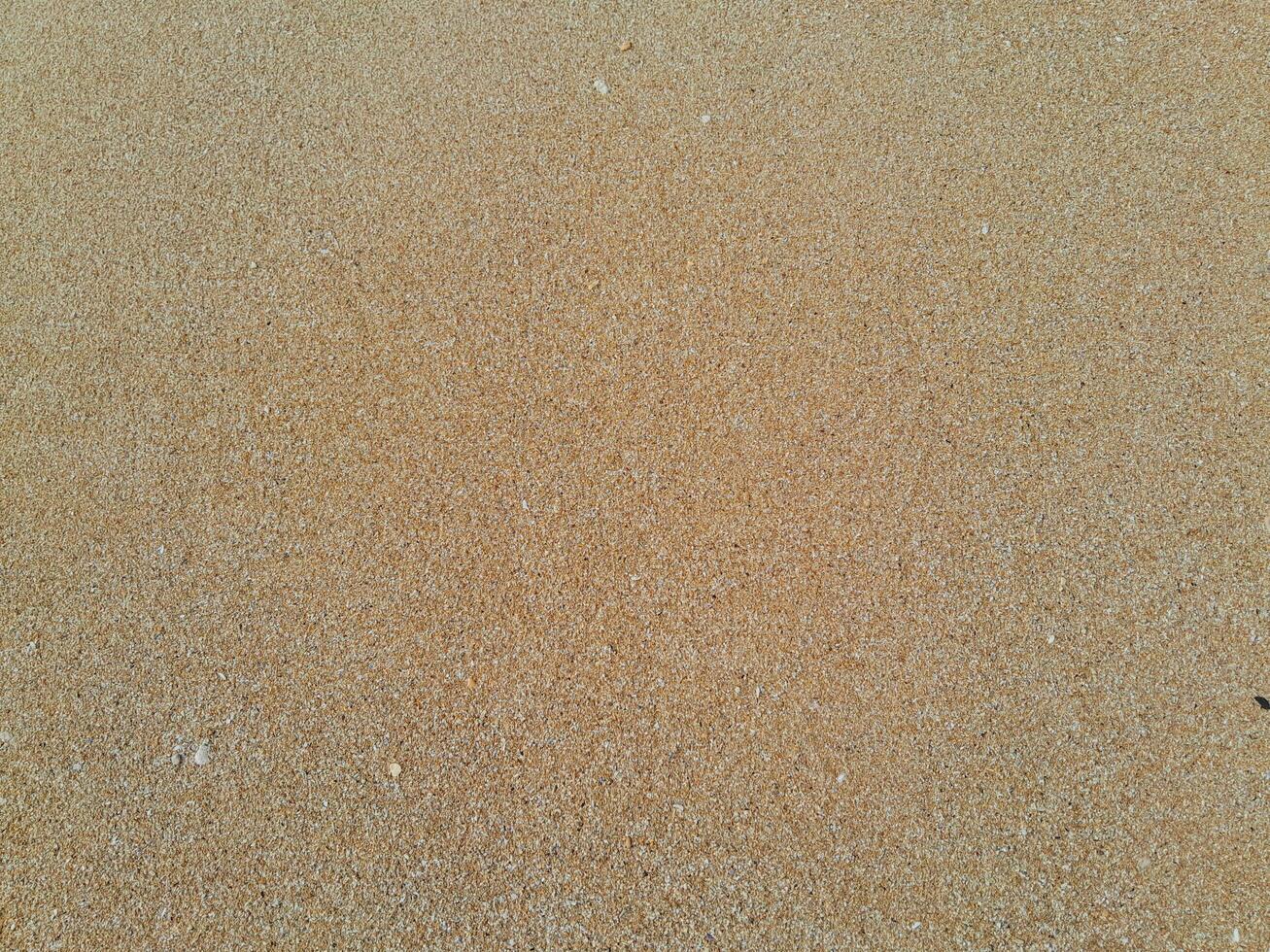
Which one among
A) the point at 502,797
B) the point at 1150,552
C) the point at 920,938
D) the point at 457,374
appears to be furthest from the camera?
the point at 457,374

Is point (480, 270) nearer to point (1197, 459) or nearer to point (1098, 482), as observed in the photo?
point (1098, 482)

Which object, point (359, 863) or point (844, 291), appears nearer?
point (359, 863)

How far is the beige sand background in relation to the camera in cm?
166

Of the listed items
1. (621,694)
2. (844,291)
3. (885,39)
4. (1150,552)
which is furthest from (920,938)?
(885,39)

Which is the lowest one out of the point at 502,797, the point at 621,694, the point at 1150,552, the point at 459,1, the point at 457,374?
the point at 502,797

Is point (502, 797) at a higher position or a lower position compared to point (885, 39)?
lower

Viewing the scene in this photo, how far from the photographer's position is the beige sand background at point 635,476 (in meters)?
1.66

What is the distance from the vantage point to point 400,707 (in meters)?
1.77

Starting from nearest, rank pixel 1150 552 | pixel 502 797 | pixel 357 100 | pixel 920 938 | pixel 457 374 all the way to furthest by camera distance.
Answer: pixel 920 938 → pixel 502 797 → pixel 1150 552 → pixel 457 374 → pixel 357 100

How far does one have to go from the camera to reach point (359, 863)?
166cm

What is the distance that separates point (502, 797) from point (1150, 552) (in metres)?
1.46

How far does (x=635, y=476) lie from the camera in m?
1.96

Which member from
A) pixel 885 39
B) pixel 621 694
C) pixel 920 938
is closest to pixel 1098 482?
pixel 920 938

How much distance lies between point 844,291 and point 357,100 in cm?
144
